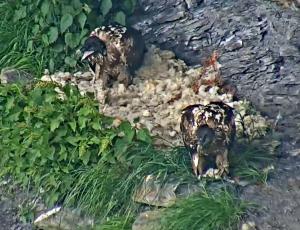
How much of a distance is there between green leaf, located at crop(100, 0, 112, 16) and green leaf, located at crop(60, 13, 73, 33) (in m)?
0.27

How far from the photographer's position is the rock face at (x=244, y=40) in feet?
21.7

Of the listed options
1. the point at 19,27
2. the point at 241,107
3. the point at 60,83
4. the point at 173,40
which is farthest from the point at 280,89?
the point at 19,27

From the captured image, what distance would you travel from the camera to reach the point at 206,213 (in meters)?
5.28

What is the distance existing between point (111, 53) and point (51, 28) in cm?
76

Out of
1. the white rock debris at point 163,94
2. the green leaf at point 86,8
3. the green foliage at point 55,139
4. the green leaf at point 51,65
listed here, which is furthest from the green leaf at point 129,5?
the green foliage at point 55,139

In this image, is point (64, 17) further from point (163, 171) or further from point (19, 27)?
point (163, 171)

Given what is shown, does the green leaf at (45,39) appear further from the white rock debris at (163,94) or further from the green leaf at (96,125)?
the green leaf at (96,125)

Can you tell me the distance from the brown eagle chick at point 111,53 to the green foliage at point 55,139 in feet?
0.91

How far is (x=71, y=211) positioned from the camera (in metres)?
5.95

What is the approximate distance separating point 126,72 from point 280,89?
1.16 meters

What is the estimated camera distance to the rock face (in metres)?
6.61

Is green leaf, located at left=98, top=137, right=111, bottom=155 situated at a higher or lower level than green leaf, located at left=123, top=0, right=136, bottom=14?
lower

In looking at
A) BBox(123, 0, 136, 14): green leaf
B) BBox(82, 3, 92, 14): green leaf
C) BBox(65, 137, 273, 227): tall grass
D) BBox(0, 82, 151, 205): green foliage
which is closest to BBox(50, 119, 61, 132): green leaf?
BBox(0, 82, 151, 205): green foliage

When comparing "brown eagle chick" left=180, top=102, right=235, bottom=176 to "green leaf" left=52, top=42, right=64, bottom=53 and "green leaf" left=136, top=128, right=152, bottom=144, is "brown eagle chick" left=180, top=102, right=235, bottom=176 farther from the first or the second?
"green leaf" left=52, top=42, right=64, bottom=53
